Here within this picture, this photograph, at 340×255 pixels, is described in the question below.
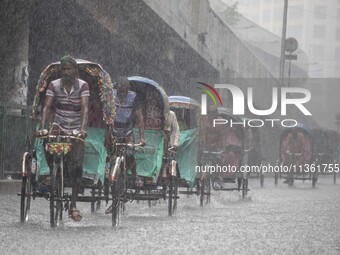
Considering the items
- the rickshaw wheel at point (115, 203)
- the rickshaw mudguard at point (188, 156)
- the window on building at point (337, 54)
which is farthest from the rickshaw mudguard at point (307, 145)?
the window on building at point (337, 54)

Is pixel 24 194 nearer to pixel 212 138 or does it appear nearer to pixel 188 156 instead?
pixel 188 156

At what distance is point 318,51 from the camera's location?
522 feet

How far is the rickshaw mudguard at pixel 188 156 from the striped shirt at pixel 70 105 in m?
4.89

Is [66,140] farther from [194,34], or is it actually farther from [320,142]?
[320,142]

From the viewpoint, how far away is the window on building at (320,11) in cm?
16062

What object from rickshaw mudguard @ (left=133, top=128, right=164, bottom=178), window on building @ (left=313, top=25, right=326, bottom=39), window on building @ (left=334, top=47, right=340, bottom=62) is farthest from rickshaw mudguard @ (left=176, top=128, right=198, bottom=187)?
window on building @ (left=334, top=47, right=340, bottom=62)

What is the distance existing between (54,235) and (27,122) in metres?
8.62

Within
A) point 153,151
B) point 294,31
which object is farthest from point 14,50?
point 294,31

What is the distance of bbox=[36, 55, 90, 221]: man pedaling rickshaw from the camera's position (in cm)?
1034

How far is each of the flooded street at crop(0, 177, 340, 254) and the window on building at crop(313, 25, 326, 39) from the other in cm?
14744

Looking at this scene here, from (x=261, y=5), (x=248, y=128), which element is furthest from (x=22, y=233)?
(x=261, y=5)

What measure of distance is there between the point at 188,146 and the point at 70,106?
5136mm

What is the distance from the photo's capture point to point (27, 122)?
18.0m

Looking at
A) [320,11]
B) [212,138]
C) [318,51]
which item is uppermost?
[320,11]
